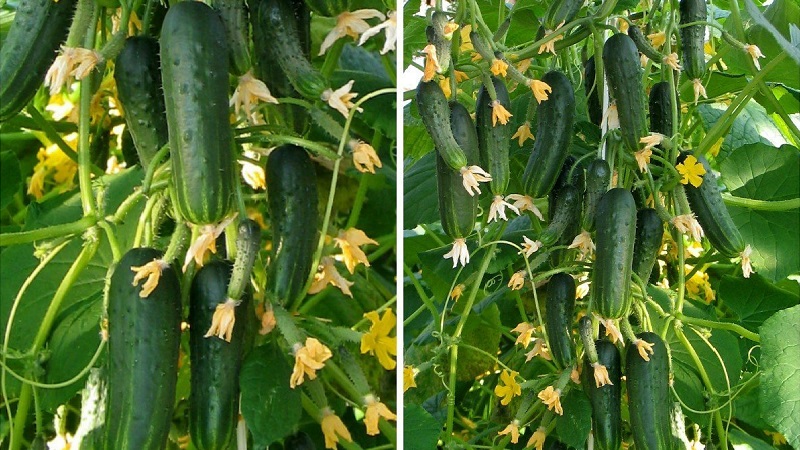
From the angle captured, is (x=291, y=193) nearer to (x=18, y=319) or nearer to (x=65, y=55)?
(x=65, y=55)

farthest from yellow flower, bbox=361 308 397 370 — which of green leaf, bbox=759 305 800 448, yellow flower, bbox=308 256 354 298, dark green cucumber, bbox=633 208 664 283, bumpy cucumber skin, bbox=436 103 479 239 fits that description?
green leaf, bbox=759 305 800 448

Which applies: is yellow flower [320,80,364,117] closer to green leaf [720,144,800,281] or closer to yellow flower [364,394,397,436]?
yellow flower [364,394,397,436]

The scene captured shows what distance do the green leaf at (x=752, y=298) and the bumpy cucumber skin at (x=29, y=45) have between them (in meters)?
0.90

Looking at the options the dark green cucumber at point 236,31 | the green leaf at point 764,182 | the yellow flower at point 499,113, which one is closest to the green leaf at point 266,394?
the dark green cucumber at point 236,31

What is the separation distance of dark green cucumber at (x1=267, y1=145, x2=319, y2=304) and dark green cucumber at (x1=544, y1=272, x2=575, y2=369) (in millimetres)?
350

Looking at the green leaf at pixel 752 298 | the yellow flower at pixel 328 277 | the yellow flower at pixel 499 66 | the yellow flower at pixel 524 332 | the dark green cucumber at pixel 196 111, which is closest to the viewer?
the dark green cucumber at pixel 196 111

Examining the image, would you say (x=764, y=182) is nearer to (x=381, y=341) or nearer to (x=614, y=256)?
(x=614, y=256)

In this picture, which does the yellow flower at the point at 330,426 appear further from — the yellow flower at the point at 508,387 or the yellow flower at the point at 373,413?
the yellow flower at the point at 508,387

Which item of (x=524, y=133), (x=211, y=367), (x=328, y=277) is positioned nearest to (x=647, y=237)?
(x=524, y=133)

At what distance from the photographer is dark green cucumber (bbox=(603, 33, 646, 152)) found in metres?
1.00

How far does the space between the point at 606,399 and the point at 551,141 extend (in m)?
0.30

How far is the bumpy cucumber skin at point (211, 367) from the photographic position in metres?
0.74

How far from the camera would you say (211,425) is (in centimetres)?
74

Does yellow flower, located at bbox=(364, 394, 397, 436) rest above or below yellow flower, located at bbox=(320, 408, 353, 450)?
above
